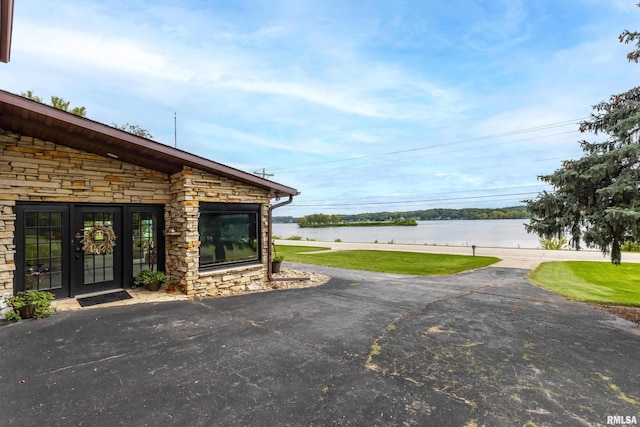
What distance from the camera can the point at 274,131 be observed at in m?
27.0

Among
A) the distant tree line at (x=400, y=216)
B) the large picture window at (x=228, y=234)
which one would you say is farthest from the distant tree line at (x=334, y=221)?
the large picture window at (x=228, y=234)

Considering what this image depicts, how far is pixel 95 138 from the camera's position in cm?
579

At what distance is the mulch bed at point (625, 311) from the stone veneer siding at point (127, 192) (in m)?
7.63

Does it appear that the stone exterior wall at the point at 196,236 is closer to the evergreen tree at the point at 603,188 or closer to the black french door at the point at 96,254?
the black french door at the point at 96,254

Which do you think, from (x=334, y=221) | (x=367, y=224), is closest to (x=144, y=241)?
(x=334, y=221)

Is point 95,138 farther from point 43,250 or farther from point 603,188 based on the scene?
point 603,188

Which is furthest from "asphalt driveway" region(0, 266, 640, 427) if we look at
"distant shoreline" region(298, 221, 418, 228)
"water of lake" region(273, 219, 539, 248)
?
"distant shoreline" region(298, 221, 418, 228)

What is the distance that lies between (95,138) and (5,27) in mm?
2989

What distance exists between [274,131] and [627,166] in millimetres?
24747

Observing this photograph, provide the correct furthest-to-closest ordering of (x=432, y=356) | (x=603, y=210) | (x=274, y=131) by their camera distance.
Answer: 1. (x=274, y=131)
2. (x=603, y=210)
3. (x=432, y=356)

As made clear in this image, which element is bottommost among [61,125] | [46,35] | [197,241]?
[197,241]

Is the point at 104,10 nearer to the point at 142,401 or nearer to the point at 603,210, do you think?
the point at 142,401

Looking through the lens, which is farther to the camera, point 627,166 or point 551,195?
point 551,195

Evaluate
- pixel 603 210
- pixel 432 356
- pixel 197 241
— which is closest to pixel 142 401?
pixel 432 356
